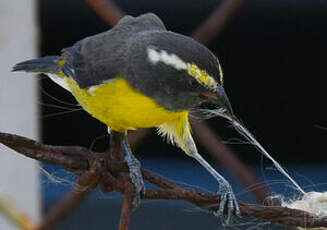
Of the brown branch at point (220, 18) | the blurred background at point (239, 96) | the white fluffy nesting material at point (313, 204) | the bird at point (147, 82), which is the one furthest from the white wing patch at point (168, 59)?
the blurred background at point (239, 96)

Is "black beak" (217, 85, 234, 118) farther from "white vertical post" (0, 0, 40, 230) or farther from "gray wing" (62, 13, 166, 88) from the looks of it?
"white vertical post" (0, 0, 40, 230)

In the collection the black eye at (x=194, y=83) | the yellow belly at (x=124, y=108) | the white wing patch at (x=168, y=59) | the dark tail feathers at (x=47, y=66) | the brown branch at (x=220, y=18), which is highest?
the brown branch at (x=220, y=18)

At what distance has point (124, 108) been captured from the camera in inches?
42.8

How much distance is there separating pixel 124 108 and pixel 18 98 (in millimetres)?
1003

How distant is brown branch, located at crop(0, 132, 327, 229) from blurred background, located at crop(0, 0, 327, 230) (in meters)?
1.24

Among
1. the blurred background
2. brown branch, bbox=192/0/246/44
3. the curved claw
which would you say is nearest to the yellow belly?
the curved claw

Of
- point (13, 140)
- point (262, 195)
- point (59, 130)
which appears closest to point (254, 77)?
point (59, 130)

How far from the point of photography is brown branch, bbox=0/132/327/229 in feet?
2.92

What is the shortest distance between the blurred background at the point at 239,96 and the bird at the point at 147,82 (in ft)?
3.43

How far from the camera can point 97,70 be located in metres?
1.15

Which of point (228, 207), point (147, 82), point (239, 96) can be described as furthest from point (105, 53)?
point (239, 96)

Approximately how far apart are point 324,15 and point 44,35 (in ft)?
2.94

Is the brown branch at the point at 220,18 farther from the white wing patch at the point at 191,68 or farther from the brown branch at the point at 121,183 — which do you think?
the brown branch at the point at 121,183

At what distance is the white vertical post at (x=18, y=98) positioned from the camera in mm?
1964
